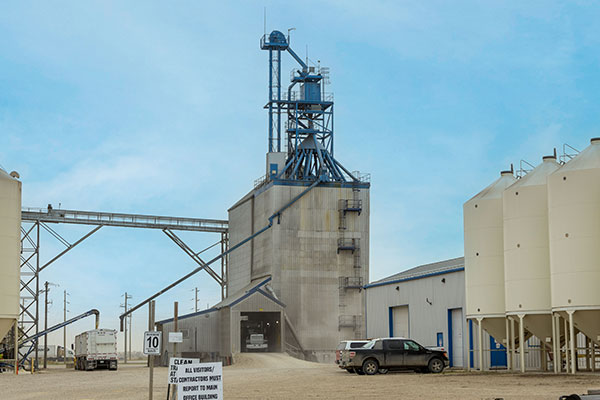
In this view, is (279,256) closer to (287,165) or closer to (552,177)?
(287,165)

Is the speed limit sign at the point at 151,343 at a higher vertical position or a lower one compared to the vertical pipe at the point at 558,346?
higher

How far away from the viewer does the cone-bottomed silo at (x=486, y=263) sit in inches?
1578

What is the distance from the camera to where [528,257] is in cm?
3716

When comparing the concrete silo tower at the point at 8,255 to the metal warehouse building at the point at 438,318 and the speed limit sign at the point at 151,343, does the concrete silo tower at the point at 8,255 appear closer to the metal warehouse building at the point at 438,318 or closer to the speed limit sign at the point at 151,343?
the metal warehouse building at the point at 438,318

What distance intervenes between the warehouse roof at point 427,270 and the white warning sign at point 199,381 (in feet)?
102

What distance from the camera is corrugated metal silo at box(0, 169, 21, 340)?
152ft

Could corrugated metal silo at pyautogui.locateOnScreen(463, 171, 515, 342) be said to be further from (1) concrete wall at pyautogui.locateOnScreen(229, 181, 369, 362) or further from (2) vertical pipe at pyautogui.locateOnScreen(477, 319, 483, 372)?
(1) concrete wall at pyautogui.locateOnScreen(229, 181, 369, 362)

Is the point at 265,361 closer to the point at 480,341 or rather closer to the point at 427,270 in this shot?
the point at 427,270

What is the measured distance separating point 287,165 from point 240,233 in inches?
315

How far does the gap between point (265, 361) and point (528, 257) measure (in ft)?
79.5

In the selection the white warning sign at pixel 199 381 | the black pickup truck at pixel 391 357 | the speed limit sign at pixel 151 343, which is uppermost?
Answer: the speed limit sign at pixel 151 343

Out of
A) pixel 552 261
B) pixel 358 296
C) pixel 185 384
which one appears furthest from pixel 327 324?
pixel 185 384

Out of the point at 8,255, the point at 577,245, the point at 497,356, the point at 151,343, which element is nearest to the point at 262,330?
the point at 8,255

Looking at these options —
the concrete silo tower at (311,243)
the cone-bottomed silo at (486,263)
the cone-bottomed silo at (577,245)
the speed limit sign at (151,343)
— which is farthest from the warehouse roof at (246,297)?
the speed limit sign at (151,343)
